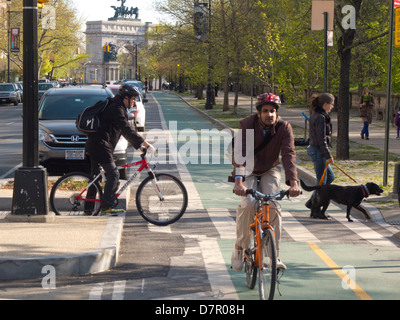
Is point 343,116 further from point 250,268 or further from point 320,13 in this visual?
point 250,268

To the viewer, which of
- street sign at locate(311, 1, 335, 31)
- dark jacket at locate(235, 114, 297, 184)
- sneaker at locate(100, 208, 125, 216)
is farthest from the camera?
street sign at locate(311, 1, 335, 31)

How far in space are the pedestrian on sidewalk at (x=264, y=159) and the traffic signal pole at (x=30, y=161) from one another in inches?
140

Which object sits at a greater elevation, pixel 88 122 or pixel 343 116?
pixel 88 122

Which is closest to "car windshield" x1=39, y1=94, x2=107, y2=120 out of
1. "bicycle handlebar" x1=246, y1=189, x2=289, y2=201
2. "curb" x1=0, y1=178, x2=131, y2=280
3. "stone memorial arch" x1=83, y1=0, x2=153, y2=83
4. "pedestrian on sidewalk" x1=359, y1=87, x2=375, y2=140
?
"curb" x1=0, y1=178, x2=131, y2=280

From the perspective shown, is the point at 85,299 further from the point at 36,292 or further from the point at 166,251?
the point at 166,251

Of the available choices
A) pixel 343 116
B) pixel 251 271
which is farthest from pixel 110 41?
pixel 251 271

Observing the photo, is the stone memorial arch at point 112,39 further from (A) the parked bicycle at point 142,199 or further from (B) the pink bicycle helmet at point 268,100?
(B) the pink bicycle helmet at point 268,100

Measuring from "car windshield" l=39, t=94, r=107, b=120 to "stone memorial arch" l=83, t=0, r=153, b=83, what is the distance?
495ft

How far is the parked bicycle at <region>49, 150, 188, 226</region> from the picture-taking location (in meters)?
10.3

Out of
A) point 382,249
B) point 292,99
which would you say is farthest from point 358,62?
point 382,249

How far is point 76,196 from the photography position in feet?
34.2

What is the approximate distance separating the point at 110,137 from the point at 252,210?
388 cm

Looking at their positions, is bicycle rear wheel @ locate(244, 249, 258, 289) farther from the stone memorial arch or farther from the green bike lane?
the stone memorial arch

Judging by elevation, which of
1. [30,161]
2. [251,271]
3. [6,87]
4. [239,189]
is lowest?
[251,271]
